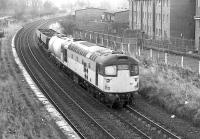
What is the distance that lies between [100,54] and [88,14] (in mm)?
64766

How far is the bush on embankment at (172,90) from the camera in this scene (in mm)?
19938

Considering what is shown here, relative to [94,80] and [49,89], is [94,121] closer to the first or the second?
[94,80]

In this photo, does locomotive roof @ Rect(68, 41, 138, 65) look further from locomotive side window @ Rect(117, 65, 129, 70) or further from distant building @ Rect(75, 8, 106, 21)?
distant building @ Rect(75, 8, 106, 21)

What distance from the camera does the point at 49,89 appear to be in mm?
28000

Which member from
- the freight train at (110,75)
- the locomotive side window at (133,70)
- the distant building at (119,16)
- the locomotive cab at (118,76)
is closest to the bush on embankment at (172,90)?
the freight train at (110,75)

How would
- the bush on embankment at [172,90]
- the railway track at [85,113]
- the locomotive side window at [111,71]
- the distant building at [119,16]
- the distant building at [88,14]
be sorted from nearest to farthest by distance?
the railway track at [85,113] → the bush on embankment at [172,90] → the locomotive side window at [111,71] → the distant building at [119,16] → the distant building at [88,14]

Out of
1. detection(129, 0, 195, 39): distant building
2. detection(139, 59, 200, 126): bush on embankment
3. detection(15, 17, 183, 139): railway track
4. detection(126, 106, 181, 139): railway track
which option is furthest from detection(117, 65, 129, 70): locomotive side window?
detection(129, 0, 195, 39): distant building

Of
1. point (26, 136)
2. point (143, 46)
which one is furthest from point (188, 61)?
point (26, 136)

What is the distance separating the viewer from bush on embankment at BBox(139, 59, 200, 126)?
785 inches

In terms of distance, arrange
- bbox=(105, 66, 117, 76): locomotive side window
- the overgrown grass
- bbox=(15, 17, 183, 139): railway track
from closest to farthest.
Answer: the overgrown grass, bbox=(15, 17, 183, 139): railway track, bbox=(105, 66, 117, 76): locomotive side window

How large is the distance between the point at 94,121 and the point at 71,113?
94.6 inches

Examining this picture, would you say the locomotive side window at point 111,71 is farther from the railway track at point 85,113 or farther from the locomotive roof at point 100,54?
the railway track at point 85,113

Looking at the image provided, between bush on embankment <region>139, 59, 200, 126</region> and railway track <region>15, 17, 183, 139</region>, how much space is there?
79.7 inches

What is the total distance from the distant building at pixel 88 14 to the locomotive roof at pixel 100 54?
56322 millimetres
